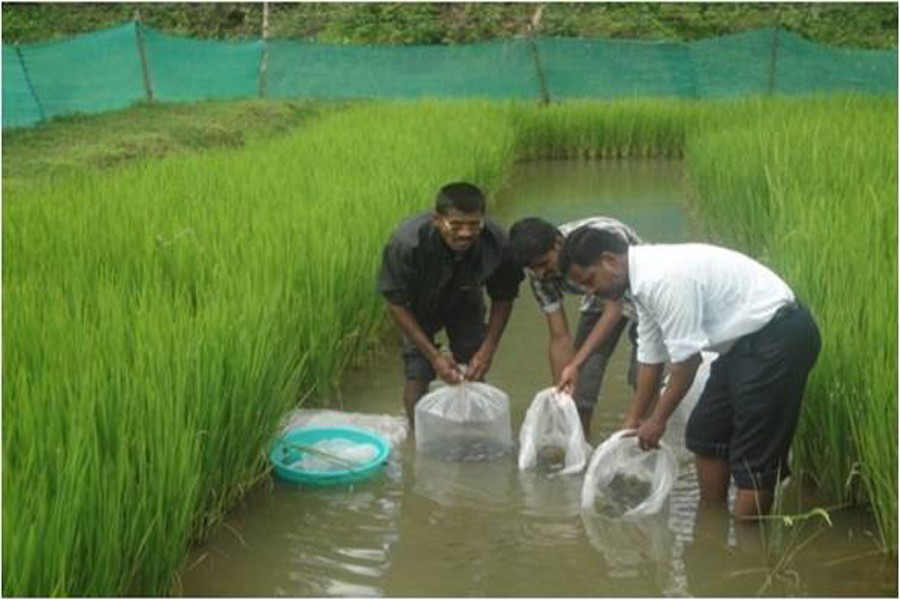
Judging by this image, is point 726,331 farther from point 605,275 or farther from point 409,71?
point 409,71

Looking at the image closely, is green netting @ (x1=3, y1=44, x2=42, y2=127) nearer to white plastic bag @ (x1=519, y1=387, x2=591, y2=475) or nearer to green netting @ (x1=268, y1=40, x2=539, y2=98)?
green netting @ (x1=268, y1=40, x2=539, y2=98)

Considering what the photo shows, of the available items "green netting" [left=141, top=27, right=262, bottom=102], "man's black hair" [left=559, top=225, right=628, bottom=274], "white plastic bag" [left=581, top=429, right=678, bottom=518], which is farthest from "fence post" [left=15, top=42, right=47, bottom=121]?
"man's black hair" [left=559, top=225, right=628, bottom=274]

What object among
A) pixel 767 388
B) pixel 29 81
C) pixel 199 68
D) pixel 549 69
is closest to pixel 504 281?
pixel 767 388

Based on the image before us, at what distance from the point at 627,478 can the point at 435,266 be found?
1.01 m

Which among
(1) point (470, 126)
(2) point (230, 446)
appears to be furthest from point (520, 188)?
(2) point (230, 446)

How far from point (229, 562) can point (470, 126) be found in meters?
7.32

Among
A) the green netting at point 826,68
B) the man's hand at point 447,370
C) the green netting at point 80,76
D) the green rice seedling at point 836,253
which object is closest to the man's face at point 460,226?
the man's hand at point 447,370

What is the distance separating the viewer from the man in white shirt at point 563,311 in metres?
3.46

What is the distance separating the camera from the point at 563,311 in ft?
12.5

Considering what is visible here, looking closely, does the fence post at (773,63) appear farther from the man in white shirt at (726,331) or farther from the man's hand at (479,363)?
the man in white shirt at (726,331)

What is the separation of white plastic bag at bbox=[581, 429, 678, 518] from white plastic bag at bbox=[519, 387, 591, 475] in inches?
8.3

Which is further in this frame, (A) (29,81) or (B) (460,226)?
(A) (29,81)

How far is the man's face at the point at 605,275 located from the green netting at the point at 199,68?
12.9 meters

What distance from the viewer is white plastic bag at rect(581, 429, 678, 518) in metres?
3.29
